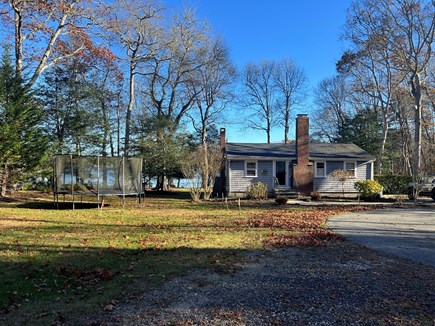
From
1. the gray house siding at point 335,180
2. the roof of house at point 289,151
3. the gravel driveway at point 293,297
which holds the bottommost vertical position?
the gravel driveway at point 293,297

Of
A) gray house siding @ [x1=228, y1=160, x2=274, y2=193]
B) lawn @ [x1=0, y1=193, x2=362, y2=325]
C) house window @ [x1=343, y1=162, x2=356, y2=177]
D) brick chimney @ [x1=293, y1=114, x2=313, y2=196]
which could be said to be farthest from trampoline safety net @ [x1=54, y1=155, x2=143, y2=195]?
house window @ [x1=343, y1=162, x2=356, y2=177]

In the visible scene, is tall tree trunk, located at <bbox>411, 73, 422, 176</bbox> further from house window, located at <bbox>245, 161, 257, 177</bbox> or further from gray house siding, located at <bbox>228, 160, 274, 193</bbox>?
house window, located at <bbox>245, 161, 257, 177</bbox>

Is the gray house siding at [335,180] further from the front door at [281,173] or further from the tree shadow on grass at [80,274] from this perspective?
the tree shadow on grass at [80,274]

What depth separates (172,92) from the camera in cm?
3428

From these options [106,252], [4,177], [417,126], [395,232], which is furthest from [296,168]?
[106,252]

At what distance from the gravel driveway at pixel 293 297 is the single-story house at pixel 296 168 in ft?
52.4

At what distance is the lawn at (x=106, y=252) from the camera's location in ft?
13.7

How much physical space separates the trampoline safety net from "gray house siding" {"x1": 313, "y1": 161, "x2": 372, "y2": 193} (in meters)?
12.8

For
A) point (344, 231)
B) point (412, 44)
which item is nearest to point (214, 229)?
point (344, 231)

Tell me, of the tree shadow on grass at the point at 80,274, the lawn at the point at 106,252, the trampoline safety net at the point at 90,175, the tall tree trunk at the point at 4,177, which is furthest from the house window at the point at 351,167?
the tall tree trunk at the point at 4,177

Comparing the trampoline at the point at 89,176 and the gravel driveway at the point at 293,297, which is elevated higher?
the trampoline at the point at 89,176

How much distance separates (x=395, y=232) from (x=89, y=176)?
11.7m

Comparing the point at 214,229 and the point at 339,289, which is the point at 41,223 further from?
the point at 339,289

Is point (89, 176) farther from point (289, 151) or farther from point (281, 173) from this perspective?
point (289, 151)
